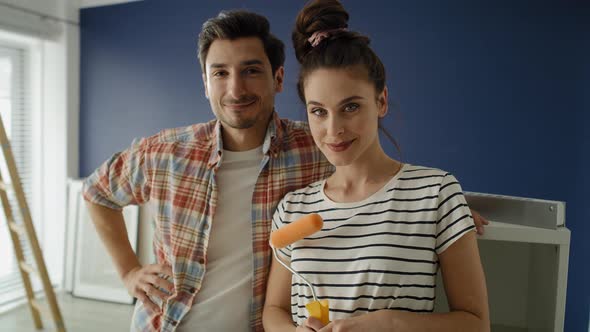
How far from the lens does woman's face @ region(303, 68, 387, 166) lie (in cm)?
93

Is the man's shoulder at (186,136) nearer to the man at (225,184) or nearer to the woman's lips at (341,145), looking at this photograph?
the man at (225,184)

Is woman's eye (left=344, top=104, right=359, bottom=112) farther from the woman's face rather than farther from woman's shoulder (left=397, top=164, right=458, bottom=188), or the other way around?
woman's shoulder (left=397, top=164, right=458, bottom=188)

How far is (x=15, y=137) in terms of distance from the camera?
3211mm

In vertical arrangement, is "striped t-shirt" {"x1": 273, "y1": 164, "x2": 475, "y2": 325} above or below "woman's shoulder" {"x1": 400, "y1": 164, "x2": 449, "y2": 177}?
below

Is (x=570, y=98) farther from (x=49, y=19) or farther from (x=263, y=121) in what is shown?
(x=49, y=19)

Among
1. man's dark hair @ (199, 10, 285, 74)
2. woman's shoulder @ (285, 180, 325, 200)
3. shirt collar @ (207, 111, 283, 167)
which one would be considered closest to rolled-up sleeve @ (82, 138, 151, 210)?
shirt collar @ (207, 111, 283, 167)

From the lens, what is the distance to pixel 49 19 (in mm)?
3158

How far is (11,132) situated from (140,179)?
238 cm

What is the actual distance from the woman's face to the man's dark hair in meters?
0.37

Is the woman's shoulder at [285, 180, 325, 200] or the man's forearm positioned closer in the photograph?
the woman's shoulder at [285, 180, 325, 200]

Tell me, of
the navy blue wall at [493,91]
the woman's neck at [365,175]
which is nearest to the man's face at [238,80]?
the woman's neck at [365,175]

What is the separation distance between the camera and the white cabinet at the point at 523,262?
37.1 inches

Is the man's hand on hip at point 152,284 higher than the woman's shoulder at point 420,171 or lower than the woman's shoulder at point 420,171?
lower

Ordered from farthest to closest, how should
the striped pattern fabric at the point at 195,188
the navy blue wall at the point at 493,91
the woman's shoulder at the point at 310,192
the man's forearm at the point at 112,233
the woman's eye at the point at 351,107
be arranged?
the navy blue wall at the point at 493,91, the man's forearm at the point at 112,233, the striped pattern fabric at the point at 195,188, the woman's shoulder at the point at 310,192, the woman's eye at the point at 351,107
